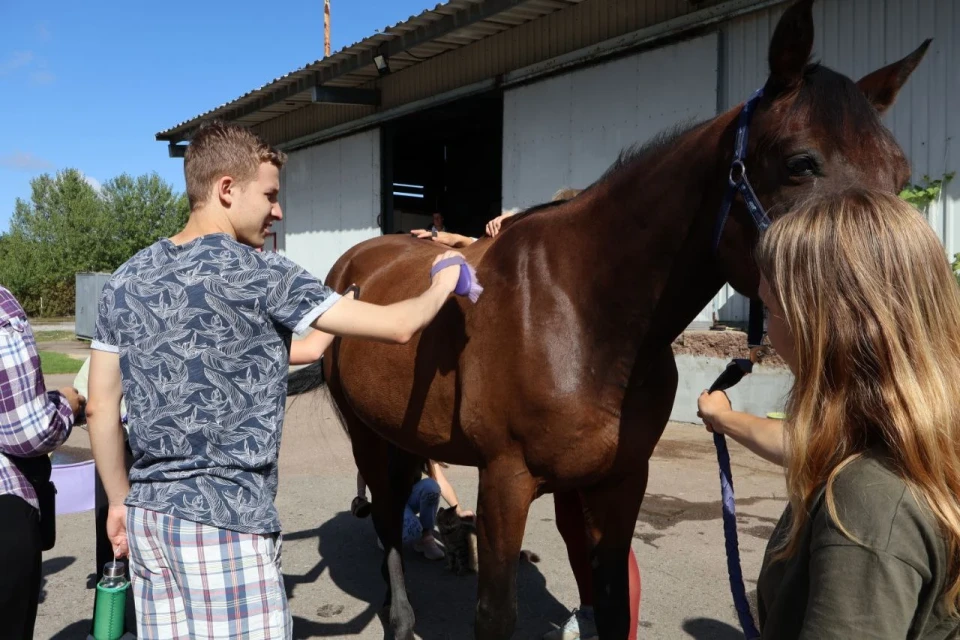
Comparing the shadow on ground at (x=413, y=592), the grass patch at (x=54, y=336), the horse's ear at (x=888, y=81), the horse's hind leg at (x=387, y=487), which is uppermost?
the horse's ear at (x=888, y=81)

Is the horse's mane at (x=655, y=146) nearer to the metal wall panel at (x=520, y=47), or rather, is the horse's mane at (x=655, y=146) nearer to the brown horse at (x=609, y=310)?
the brown horse at (x=609, y=310)

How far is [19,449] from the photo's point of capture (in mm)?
1925

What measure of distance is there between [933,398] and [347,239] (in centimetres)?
1235

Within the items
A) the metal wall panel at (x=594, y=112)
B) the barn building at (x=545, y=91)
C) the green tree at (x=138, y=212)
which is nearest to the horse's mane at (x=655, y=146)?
the barn building at (x=545, y=91)

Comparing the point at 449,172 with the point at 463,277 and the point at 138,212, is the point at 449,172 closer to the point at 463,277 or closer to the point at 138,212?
the point at 463,277

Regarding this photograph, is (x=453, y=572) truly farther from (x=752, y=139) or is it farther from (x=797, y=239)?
(x=797, y=239)

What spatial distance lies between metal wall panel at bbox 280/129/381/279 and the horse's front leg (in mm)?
10190

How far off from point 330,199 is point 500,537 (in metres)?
11.7

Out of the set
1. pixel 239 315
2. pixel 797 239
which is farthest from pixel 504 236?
pixel 797 239

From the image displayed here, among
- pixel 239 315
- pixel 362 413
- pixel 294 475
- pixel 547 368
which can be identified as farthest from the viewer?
pixel 294 475

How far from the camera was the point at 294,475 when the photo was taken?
5891 millimetres

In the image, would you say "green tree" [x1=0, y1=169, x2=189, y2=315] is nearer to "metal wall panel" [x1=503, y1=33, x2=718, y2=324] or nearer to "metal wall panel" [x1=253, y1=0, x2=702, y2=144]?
"metal wall panel" [x1=253, y1=0, x2=702, y2=144]

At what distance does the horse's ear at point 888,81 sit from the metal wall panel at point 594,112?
536cm

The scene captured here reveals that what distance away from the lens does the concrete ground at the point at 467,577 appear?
330 centimetres
